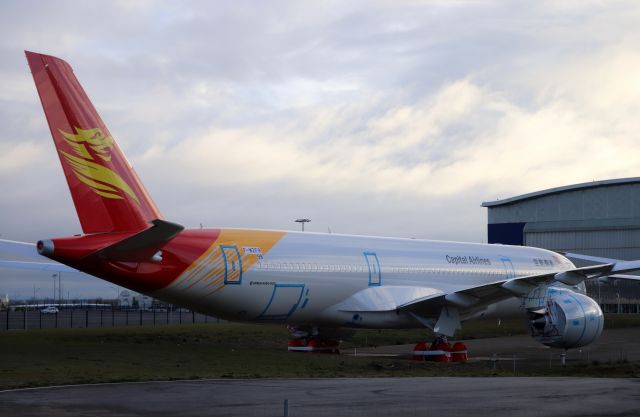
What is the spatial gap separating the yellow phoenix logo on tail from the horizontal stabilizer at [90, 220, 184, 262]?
119 cm

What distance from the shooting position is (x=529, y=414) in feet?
46.2

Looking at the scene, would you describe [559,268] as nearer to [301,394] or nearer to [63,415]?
[301,394]

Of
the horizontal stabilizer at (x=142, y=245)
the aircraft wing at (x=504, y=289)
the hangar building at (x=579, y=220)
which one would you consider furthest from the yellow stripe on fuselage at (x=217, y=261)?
the hangar building at (x=579, y=220)

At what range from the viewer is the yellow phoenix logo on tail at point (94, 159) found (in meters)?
21.6

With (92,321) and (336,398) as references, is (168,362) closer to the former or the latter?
(336,398)

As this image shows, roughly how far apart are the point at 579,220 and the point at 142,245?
46.2 meters

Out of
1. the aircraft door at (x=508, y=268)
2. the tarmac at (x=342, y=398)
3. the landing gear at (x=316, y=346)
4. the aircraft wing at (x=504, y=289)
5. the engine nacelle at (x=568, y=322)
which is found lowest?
the landing gear at (x=316, y=346)

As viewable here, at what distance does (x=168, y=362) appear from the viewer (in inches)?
982

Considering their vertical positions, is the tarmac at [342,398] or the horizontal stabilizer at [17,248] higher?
the horizontal stabilizer at [17,248]

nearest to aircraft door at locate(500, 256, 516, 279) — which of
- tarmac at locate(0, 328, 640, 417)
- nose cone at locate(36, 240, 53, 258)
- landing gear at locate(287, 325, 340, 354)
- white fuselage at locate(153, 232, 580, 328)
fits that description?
white fuselage at locate(153, 232, 580, 328)

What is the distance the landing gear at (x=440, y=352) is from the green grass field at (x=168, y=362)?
39.3 inches

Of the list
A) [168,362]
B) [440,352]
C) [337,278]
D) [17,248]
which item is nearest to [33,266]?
[17,248]

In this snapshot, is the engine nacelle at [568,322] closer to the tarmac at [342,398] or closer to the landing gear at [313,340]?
the landing gear at [313,340]

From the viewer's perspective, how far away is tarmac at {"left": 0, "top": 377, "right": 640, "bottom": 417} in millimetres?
14242
